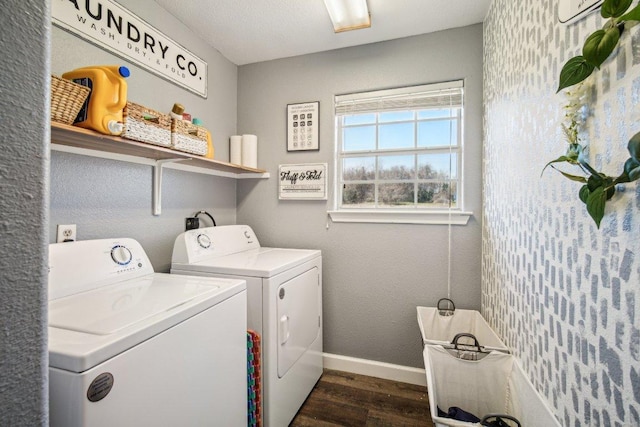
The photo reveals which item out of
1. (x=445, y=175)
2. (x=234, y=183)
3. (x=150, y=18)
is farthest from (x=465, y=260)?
(x=150, y=18)

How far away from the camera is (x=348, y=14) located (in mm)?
1815

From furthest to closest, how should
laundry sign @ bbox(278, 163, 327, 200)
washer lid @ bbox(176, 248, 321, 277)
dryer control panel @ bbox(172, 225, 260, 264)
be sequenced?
1. laundry sign @ bbox(278, 163, 327, 200)
2. dryer control panel @ bbox(172, 225, 260, 264)
3. washer lid @ bbox(176, 248, 321, 277)

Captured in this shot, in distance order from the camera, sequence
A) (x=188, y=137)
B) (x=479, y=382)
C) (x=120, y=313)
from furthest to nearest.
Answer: (x=188, y=137)
(x=479, y=382)
(x=120, y=313)

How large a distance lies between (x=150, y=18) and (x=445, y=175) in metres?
2.23

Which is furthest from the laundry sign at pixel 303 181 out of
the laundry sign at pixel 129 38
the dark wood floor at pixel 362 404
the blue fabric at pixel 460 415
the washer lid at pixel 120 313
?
the blue fabric at pixel 460 415

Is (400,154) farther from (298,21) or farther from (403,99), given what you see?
(298,21)

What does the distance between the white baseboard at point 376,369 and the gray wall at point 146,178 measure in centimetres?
146

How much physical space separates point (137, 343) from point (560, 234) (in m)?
1.38

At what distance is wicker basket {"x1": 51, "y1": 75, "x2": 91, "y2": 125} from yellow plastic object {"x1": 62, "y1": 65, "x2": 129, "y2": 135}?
0.12 feet

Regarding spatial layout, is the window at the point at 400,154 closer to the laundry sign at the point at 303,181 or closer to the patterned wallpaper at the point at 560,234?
the laundry sign at the point at 303,181

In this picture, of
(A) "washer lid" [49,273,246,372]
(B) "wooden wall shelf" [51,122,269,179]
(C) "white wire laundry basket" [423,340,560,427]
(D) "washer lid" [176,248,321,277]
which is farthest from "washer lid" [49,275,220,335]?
(C) "white wire laundry basket" [423,340,560,427]

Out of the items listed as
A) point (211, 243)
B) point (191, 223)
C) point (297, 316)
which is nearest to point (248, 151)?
point (191, 223)

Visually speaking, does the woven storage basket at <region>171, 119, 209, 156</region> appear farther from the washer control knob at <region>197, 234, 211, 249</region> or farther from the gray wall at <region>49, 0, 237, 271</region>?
the washer control knob at <region>197, 234, 211, 249</region>

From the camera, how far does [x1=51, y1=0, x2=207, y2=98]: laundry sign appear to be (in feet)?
4.54
